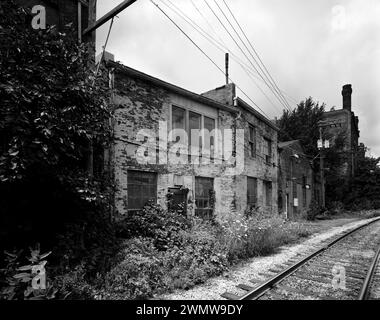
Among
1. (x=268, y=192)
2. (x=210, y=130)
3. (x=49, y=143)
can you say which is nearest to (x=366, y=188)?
(x=268, y=192)

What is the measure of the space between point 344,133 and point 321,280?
33.3m

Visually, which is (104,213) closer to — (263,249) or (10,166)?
(10,166)

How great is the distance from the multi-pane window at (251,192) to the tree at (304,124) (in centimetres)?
1716

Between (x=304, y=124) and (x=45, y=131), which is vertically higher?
(x=304, y=124)

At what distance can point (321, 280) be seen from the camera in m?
6.48

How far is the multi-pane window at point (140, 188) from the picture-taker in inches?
357

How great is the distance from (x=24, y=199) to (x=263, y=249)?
7.51 m

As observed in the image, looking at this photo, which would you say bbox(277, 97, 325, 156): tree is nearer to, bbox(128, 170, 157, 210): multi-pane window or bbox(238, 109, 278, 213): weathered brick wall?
bbox(238, 109, 278, 213): weathered brick wall

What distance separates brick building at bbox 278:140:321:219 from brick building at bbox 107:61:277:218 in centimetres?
394

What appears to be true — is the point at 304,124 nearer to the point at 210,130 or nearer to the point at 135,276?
the point at 210,130

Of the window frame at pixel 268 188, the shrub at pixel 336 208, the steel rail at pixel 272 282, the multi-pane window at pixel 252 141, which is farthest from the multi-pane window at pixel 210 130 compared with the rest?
the shrub at pixel 336 208

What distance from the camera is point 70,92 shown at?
545 centimetres

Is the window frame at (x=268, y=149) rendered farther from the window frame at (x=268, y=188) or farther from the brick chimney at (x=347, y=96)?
the brick chimney at (x=347, y=96)

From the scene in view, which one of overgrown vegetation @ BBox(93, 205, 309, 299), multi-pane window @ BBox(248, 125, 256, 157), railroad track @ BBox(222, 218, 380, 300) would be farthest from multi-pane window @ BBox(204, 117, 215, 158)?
railroad track @ BBox(222, 218, 380, 300)
